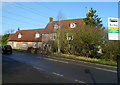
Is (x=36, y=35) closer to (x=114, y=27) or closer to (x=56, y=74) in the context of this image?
(x=56, y=74)

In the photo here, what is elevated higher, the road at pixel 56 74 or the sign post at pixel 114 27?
the sign post at pixel 114 27

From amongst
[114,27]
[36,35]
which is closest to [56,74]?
[114,27]

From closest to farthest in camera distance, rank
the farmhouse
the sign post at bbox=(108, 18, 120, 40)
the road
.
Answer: the sign post at bbox=(108, 18, 120, 40) < the road < the farmhouse

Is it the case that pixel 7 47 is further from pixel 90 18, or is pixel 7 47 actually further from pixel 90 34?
pixel 90 18

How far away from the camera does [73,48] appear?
66.6 ft

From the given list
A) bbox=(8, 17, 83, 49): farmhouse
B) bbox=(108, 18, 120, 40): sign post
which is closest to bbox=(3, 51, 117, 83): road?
bbox=(108, 18, 120, 40): sign post

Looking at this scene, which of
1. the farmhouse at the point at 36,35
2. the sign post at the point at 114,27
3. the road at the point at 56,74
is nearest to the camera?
the sign post at the point at 114,27

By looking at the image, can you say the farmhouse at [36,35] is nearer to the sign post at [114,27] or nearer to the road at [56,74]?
the road at [56,74]

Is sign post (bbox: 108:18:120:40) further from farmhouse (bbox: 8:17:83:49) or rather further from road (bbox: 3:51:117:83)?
farmhouse (bbox: 8:17:83:49)

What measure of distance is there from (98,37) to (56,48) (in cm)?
928

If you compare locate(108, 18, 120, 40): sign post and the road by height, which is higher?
locate(108, 18, 120, 40): sign post

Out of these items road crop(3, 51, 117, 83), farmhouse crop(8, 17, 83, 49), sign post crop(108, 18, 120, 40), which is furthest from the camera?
farmhouse crop(8, 17, 83, 49)

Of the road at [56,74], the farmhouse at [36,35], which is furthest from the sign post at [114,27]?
the farmhouse at [36,35]

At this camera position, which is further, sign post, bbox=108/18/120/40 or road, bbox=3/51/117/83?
road, bbox=3/51/117/83
